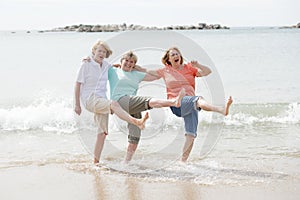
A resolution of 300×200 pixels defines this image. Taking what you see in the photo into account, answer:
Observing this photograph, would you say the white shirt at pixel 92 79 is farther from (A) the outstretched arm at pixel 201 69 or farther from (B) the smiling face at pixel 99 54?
(A) the outstretched arm at pixel 201 69

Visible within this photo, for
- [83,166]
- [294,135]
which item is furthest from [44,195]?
[294,135]

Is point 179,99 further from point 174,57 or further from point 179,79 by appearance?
point 174,57

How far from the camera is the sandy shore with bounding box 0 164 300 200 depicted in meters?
4.84

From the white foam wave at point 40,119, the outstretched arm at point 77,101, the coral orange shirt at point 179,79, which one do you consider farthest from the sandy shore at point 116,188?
the white foam wave at point 40,119

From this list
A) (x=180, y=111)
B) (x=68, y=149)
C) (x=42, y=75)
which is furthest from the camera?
(x=42, y=75)

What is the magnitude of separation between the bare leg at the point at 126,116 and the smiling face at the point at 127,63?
514 mm

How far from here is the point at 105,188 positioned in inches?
202

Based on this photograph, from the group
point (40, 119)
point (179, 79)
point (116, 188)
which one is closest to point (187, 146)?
→ point (179, 79)

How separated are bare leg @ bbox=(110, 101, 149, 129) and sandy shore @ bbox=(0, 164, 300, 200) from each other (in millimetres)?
675

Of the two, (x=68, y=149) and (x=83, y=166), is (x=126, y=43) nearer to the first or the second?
(x=68, y=149)

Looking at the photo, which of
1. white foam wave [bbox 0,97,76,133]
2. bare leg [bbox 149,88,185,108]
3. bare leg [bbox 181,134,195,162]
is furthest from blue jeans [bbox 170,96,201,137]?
white foam wave [bbox 0,97,76,133]

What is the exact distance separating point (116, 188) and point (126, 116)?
39.6 inches

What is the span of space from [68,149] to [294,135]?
13.2 feet

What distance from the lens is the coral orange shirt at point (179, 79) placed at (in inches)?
237
